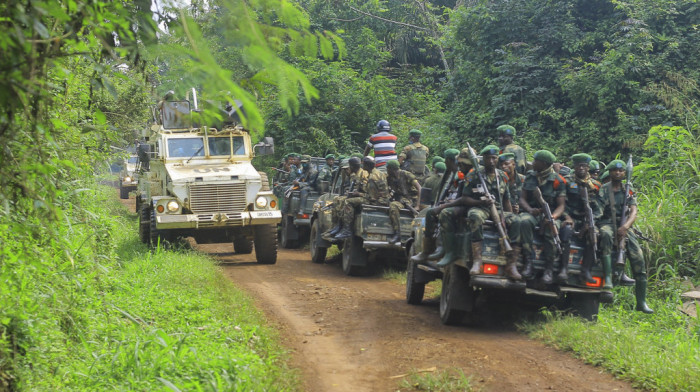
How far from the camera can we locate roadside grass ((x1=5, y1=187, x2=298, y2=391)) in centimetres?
517

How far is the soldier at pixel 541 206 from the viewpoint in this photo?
25.9ft

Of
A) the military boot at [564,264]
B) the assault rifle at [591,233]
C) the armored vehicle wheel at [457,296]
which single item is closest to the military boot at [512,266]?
the military boot at [564,264]

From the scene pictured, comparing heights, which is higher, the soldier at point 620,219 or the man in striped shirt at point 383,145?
the man in striped shirt at point 383,145

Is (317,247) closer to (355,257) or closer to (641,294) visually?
(355,257)

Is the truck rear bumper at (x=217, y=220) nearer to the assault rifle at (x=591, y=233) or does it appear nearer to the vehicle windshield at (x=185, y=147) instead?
the vehicle windshield at (x=185, y=147)

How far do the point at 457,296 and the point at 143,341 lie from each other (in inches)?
136

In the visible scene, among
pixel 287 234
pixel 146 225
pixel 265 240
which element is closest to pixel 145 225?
pixel 146 225

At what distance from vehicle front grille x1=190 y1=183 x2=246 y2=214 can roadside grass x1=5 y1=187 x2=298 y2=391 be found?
410 centimetres

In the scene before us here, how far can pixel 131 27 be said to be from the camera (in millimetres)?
3670

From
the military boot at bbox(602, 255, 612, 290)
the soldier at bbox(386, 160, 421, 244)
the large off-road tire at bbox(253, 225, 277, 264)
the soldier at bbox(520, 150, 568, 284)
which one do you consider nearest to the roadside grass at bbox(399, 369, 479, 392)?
the soldier at bbox(520, 150, 568, 284)

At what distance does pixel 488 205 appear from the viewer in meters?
8.05

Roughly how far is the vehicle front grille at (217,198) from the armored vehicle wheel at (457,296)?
6110 mm

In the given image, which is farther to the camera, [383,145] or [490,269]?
[383,145]

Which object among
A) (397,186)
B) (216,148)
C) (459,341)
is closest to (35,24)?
(459,341)
